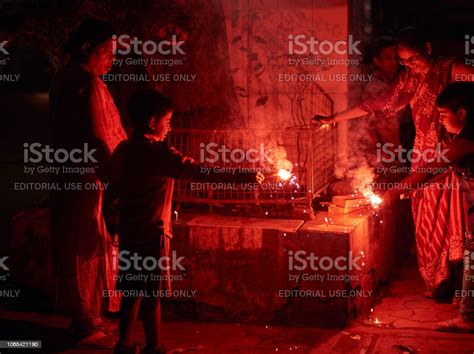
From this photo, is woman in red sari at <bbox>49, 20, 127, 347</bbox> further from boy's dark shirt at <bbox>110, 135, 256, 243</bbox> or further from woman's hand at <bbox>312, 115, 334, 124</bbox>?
woman's hand at <bbox>312, 115, 334, 124</bbox>

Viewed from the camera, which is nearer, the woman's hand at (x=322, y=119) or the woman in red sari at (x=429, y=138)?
the woman in red sari at (x=429, y=138)

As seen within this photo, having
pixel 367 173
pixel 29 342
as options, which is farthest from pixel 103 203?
pixel 367 173

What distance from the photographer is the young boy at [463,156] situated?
5895 millimetres

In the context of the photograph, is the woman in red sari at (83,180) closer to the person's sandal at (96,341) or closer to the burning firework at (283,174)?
the person's sandal at (96,341)

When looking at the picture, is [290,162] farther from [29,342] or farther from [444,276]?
[29,342]

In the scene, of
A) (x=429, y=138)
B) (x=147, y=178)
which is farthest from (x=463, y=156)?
(x=147, y=178)

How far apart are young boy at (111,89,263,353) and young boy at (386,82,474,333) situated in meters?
1.97

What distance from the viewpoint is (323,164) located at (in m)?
7.63

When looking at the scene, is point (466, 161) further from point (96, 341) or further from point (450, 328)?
point (96, 341)

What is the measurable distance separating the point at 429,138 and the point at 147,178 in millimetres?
3341

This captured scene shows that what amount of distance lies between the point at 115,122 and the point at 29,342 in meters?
2.33

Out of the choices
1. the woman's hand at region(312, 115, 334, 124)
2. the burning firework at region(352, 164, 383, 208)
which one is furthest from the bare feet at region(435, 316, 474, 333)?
the woman's hand at region(312, 115, 334, 124)

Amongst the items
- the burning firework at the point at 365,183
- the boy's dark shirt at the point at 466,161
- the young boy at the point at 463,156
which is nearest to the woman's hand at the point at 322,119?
the burning firework at the point at 365,183

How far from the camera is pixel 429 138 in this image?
699 centimetres
